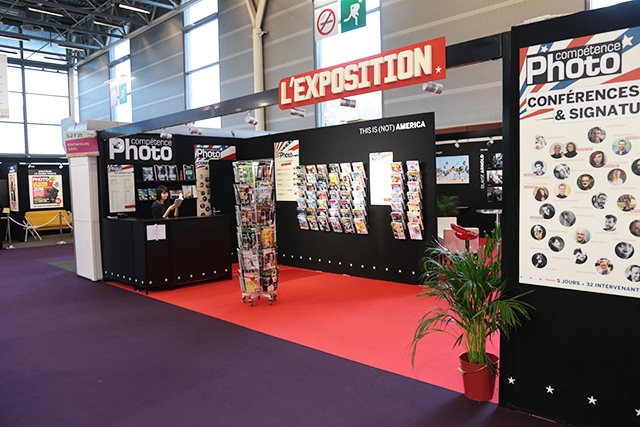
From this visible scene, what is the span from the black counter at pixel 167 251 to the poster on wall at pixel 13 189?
9097 millimetres

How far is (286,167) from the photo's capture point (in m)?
8.53

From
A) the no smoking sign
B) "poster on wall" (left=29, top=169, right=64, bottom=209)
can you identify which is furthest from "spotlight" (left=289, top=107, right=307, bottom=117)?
"poster on wall" (left=29, top=169, right=64, bottom=209)

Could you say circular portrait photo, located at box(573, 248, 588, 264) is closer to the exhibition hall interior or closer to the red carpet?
the exhibition hall interior

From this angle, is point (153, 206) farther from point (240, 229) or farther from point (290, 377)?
point (290, 377)

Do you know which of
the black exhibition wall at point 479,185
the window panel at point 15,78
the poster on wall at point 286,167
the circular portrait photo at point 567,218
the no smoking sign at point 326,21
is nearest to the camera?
the circular portrait photo at point 567,218

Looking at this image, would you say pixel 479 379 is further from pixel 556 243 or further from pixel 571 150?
pixel 571 150

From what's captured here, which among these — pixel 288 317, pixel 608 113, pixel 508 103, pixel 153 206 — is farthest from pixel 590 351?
pixel 153 206

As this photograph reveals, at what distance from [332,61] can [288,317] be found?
812 cm

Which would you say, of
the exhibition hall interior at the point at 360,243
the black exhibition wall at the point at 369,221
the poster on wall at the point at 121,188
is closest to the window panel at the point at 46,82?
the exhibition hall interior at the point at 360,243

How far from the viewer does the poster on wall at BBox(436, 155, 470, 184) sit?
436 inches

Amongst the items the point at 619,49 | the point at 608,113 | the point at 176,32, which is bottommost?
the point at 608,113

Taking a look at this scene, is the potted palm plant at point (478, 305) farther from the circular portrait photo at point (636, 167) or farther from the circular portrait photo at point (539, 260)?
the circular portrait photo at point (636, 167)

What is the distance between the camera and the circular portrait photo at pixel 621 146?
A: 2.54m

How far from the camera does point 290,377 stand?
3678 millimetres
